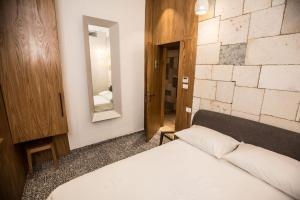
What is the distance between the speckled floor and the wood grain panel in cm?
17

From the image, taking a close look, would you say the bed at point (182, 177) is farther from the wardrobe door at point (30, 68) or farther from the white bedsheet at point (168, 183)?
the wardrobe door at point (30, 68)

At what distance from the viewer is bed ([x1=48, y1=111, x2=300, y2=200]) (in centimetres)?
111

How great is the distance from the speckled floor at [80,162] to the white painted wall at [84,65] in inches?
7.8

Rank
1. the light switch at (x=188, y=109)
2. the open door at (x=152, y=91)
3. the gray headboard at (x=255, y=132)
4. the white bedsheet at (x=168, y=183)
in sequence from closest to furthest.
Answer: the white bedsheet at (x=168, y=183) → the gray headboard at (x=255, y=132) → the light switch at (x=188, y=109) → the open door at (x=152, y=91)

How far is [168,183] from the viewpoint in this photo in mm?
1218

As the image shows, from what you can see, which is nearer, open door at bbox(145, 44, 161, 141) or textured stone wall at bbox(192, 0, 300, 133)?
textured stone wall at bbox(192, 0, 300, 133)

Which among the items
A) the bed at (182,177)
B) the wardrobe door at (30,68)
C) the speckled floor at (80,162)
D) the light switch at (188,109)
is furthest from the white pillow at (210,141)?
the wardrobe door at (30,68)

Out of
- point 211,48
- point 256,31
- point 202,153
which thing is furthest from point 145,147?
point 256,31

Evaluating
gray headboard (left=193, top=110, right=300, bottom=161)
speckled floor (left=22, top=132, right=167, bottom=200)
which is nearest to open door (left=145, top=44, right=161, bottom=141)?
speckled floor (left=22, top=132, right=167, bottom=200)

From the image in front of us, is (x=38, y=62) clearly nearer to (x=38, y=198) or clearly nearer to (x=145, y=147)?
(x=38, y=198)

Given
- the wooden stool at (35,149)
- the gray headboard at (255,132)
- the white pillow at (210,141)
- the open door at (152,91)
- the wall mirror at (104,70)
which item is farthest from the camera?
the open door at (152,91)

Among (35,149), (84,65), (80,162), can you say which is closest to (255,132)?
(80,162)

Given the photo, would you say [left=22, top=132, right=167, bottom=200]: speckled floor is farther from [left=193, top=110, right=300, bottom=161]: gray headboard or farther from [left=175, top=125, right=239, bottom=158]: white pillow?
[left=193, top=110, right=300, bottom=161]: gray headboard

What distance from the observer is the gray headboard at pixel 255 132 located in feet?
4.49
